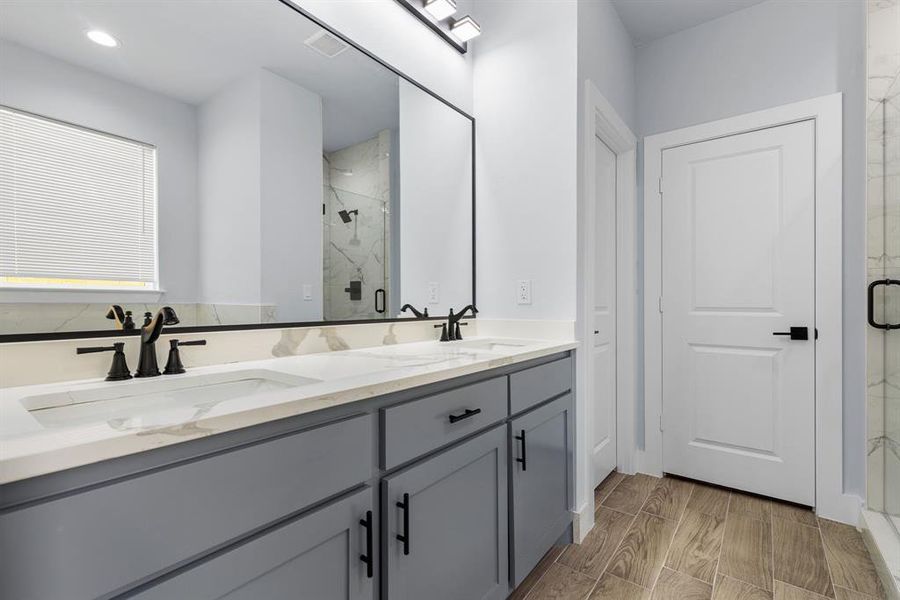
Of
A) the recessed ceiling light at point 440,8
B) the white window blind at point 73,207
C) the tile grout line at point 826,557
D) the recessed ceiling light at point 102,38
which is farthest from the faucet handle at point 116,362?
the tile grout line at point 826,557

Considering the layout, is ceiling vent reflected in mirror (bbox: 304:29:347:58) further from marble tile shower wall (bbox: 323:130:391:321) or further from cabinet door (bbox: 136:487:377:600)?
Result: cabinet door (bbox: 136:487:377:600)

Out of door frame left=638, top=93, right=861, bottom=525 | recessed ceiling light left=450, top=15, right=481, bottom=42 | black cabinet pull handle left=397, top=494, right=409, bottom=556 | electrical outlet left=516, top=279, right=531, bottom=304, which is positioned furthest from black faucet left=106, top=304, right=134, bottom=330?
door frame left=638, top=93, right=861, bottom=525

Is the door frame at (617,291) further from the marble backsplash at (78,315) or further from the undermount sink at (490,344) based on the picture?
the marble backsplash at (78,315)

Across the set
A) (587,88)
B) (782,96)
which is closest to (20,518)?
(587,88)

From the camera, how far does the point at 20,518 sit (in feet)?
1.62

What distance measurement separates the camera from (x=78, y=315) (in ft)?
3.24

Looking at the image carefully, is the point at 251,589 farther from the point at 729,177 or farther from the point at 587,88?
the point at 729,177

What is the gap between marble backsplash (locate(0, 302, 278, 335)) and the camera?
90cm

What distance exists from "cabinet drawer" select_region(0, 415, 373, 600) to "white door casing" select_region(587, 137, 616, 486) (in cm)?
184

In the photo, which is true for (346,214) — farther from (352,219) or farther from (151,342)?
(151,342)

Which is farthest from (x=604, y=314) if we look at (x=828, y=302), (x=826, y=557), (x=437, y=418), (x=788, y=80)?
(x=437, y=418)

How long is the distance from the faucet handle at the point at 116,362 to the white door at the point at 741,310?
2.58 m

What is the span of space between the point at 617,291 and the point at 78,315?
2.53 m

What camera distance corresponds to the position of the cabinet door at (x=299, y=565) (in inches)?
25.8
